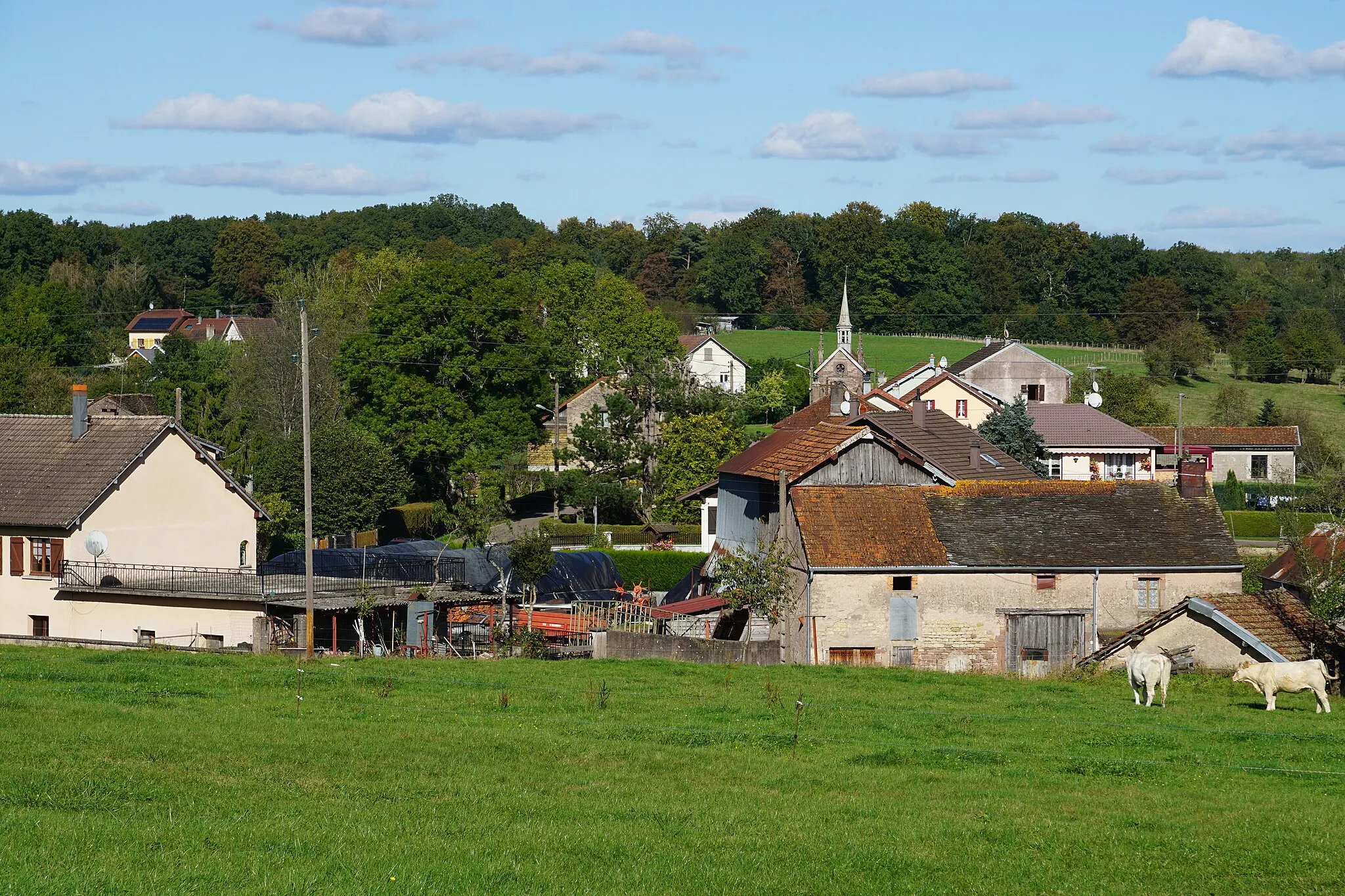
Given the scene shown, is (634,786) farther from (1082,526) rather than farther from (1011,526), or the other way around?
(1082,526)

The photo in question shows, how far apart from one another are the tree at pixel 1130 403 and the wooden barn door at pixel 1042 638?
61.8 m

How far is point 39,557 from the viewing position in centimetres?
4375

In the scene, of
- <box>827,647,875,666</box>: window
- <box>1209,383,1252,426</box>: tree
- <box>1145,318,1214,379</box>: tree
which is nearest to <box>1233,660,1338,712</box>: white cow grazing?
<box>827,647,875,666</box>: window

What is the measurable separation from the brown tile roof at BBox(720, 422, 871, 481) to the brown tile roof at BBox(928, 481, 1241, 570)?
3.42 m

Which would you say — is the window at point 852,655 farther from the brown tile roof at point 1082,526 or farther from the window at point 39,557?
the window at point 39,557

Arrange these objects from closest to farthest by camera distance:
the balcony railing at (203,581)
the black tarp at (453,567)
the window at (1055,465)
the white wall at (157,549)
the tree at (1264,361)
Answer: the balcony railing at (203,581) < the white wall at (157,549) < the black tarp at (453,567) < the window at (1055,465) < the tree at (1264,361)

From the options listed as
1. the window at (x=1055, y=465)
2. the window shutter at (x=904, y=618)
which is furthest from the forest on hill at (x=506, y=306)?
the window shutter at (x=904, y=618)

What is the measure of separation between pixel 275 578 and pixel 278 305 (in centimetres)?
6117

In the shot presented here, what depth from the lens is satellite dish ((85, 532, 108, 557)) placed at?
138 feet

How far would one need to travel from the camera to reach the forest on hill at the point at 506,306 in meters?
74.2

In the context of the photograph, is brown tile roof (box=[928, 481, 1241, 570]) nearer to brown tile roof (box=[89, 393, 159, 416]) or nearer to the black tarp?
the black tarp

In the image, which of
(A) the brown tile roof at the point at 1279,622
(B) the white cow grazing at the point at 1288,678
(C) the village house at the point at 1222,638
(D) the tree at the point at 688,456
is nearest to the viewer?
(B) the white cow grazing at the point at 1288,678

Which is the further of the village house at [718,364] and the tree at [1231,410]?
the village house at [718,364]

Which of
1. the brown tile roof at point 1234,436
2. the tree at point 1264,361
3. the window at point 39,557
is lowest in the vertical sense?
the window at point 39,557
